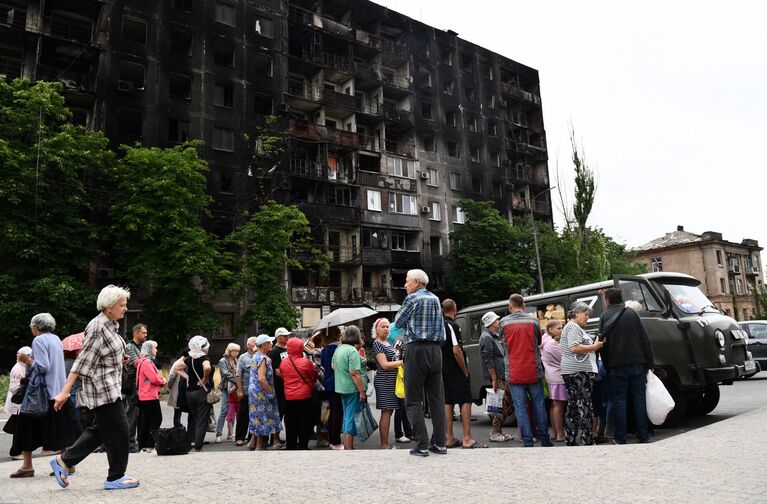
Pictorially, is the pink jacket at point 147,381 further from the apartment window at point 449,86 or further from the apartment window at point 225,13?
the apartment window at point 449,86

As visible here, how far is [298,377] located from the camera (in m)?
9.48

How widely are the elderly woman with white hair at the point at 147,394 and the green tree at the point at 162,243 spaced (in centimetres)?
2042

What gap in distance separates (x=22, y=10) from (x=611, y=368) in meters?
38.8

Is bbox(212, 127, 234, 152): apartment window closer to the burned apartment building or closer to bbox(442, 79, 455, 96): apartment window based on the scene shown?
the burned apartment building

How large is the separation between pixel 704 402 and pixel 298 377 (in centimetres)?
743

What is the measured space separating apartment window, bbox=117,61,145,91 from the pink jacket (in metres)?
30.2

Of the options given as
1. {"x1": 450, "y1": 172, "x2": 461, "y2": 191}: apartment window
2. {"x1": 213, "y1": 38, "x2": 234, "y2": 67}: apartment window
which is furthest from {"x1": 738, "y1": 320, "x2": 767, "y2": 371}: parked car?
{"x1": 213, "y1": 38, "x2": 234, "y2": 67}: apartment window

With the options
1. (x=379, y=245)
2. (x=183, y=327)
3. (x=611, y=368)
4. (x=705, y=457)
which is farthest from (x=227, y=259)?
(x=705, y=457)

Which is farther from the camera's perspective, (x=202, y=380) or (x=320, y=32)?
(x=320, y=32)

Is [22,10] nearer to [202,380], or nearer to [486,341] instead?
[202,380]

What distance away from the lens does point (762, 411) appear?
8.61m

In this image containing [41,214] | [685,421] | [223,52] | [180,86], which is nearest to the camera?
[685,421]

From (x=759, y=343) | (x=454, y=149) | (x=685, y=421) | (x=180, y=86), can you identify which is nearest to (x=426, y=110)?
(x=454, y=149)

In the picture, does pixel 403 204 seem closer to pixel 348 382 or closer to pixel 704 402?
pixel 704 402
